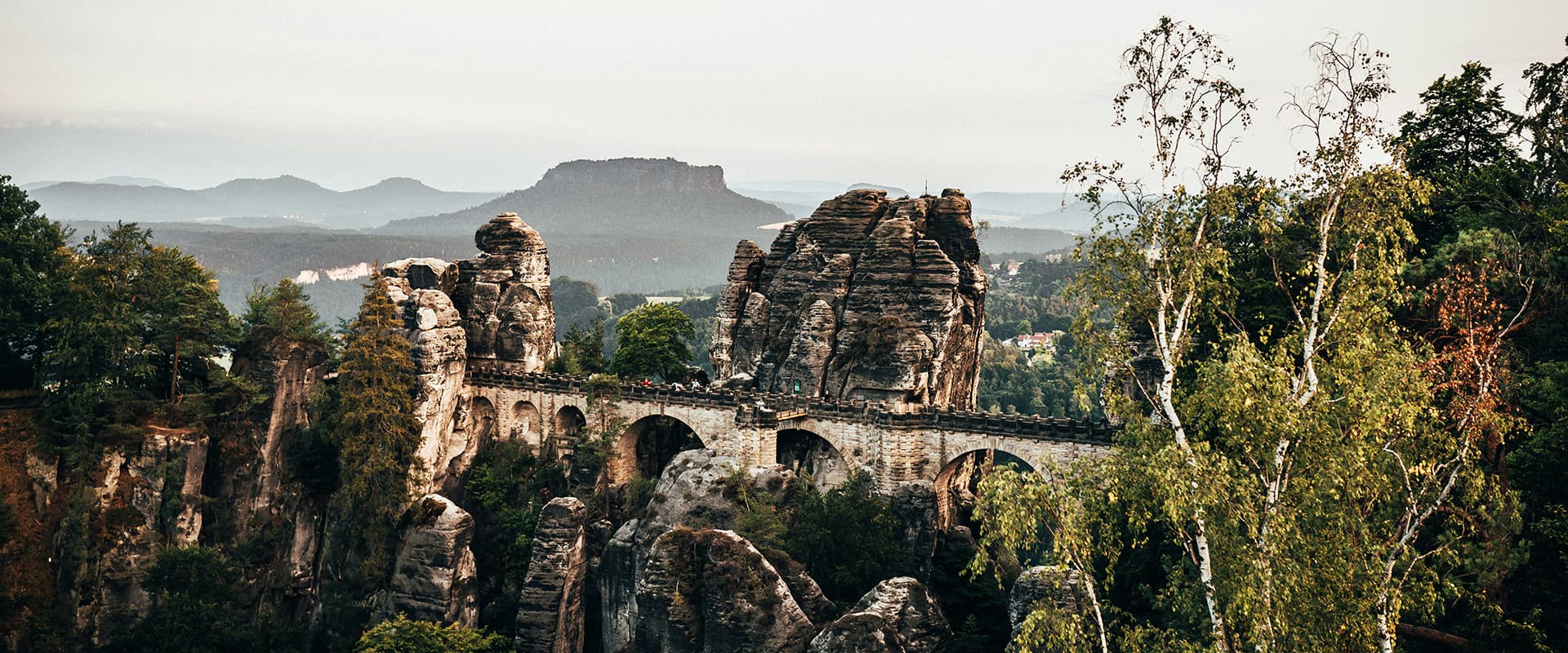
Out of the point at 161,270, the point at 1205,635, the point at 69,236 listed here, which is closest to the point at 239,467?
the point at 161,270

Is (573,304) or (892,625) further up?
(573,304)

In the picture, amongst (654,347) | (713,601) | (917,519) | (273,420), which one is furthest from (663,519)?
(273,420)

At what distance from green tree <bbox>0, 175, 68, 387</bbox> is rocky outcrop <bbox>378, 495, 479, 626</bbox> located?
17431 mm

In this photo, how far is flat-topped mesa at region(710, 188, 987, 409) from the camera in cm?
4566

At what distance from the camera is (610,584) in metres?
37.8

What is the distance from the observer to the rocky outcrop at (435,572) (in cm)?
4047

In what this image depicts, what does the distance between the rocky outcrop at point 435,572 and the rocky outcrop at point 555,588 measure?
4.20 m

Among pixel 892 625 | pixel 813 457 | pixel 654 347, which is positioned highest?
pixel 654 347

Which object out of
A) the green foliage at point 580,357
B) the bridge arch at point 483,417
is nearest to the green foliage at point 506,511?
the bridge arch at point 483,417

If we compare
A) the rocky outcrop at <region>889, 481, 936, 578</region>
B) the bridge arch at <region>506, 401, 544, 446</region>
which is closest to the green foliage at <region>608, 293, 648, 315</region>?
the bridge arch at <region>506, 401, 544, 446</region>

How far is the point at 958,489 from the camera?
4634 cm

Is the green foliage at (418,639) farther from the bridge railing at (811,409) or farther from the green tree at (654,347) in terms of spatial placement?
the green tree at (654,347)

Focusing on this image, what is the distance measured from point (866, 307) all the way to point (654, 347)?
13.4m

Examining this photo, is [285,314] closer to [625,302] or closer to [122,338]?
[122,338]
